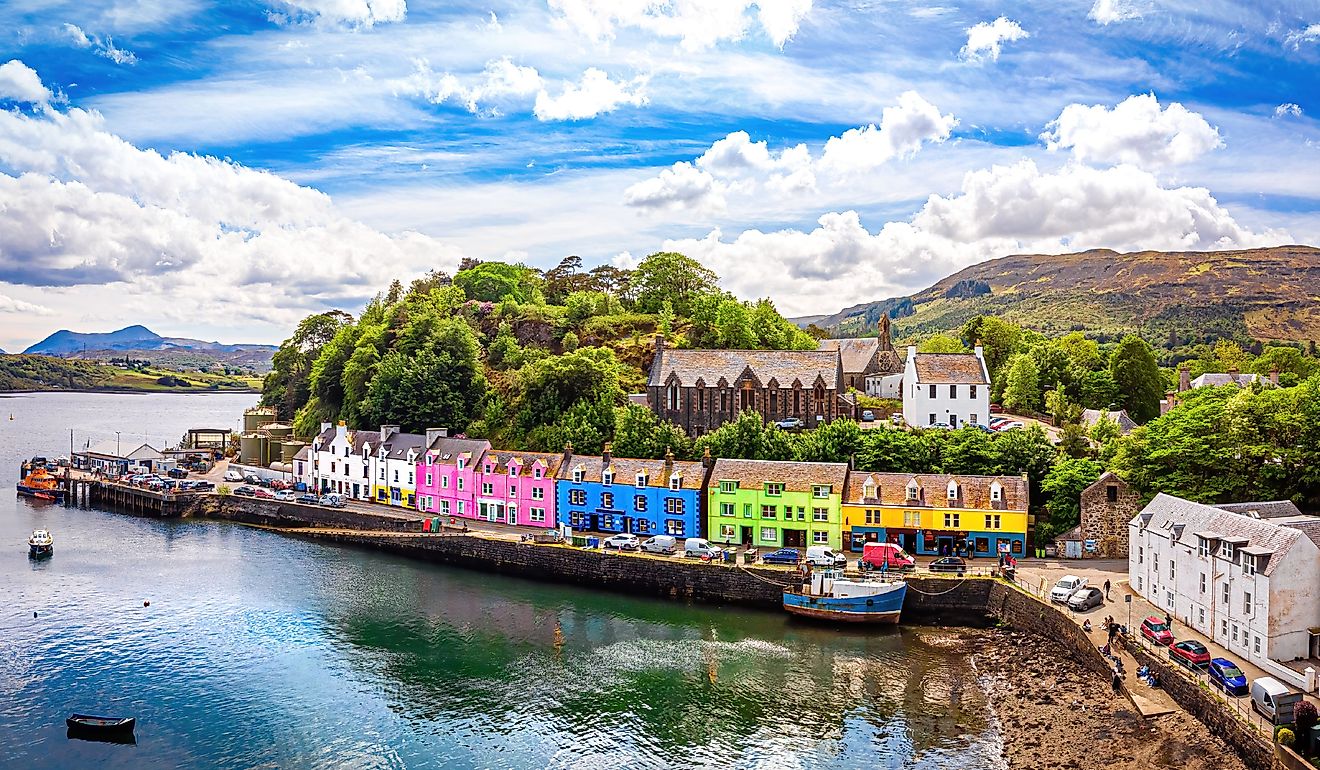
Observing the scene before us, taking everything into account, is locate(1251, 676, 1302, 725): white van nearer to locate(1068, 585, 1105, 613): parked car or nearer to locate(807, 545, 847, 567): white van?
locate(1068, 585, 1105, 613): parked car

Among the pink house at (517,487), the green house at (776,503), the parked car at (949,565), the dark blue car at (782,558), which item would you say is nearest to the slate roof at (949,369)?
the green house at (776,503)

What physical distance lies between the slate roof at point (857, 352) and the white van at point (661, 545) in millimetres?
37224

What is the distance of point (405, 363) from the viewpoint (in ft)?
254

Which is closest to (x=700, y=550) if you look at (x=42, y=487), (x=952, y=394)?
(x=952, y=394)

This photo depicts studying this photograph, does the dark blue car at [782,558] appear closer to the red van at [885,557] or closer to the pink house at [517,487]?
the red van at [885,557]

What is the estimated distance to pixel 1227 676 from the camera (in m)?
29.2

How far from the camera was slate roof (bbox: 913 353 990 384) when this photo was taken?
63969mm

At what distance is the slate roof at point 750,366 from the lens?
66.4 meters

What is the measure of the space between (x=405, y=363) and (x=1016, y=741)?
59.9 m

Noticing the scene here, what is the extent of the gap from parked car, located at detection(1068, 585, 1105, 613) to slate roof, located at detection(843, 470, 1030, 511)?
349 inches

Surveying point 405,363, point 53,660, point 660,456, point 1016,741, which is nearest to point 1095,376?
point 660,456

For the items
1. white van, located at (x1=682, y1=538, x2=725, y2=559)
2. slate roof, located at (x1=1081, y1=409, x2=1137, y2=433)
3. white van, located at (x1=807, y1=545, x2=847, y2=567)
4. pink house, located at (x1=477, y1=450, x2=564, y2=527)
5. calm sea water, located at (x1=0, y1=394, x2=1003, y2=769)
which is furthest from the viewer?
slate roof, located at (x1=1081, y1=409, x2=1137, y2=433)

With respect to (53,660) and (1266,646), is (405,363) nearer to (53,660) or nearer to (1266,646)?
(53,660)

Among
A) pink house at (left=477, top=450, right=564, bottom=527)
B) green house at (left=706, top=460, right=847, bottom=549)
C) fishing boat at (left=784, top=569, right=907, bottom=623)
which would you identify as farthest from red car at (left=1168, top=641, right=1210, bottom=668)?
pink house at (left=477, top=450, right=564, bottom=527)
